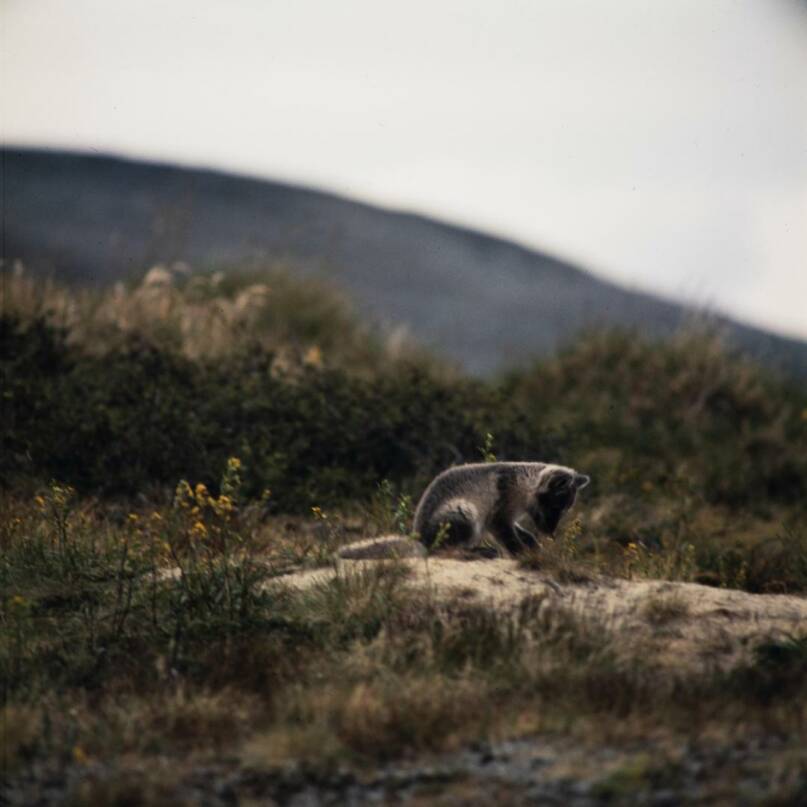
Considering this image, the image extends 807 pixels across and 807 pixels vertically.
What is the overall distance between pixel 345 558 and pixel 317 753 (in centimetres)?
224

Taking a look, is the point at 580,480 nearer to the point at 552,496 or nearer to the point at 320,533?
the point at 552,496

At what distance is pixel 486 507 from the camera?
6.97m

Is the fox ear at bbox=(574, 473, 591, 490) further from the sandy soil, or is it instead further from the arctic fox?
the sandy soil

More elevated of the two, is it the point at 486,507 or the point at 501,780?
the point at 486,507

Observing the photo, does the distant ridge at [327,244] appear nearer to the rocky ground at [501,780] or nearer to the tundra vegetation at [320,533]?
the tundra vegetation at [320,533]

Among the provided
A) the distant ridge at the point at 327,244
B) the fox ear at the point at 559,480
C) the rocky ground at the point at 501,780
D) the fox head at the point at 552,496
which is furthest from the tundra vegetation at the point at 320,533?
the distant ridge at the point at 327,244

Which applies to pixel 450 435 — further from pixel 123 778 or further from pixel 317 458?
pixel 123 778

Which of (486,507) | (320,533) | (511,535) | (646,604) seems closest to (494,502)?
(486,507)

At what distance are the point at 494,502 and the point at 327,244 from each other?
1342 centimetres

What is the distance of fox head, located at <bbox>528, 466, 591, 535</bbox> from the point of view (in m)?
7.08

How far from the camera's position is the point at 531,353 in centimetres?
1462

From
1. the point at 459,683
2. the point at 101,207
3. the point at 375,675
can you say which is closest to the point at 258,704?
the point at 375,675

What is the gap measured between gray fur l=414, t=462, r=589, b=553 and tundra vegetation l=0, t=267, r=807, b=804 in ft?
0.87

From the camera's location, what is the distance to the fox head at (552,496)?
23.2 feet
